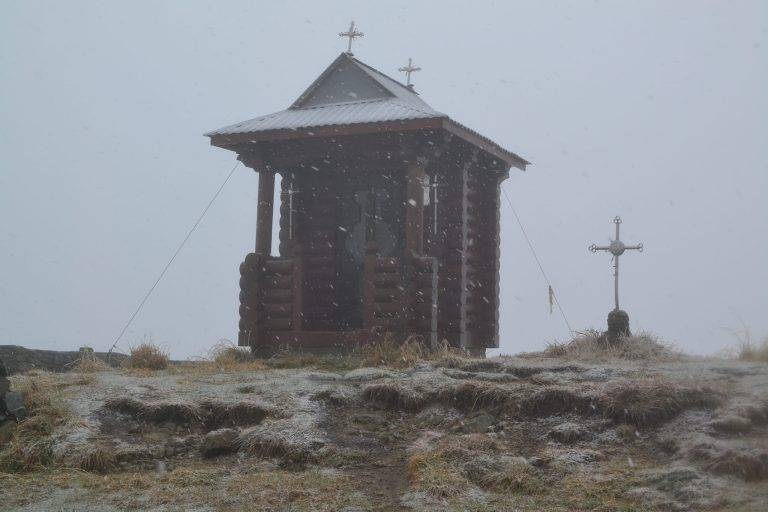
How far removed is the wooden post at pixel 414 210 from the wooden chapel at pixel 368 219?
16 millimetres

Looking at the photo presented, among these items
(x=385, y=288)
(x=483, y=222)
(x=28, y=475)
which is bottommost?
(x=28, y=475)

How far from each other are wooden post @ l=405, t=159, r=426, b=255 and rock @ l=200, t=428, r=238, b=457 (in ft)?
17.0

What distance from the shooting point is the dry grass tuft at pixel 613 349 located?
1003 centimetres

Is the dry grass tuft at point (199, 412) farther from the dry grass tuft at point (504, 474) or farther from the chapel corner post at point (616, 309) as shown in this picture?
the chapel corner post at point (616, 309)

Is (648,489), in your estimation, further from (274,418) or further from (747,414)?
(274,418)

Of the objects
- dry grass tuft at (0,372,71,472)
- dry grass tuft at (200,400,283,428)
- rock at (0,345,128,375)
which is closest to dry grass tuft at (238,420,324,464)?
dry grass tuft at (200,400,283,428)

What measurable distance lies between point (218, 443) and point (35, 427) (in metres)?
1.70

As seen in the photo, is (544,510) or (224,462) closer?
(544,510)

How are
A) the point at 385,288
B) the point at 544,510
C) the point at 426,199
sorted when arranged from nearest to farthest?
the point at 544,510, the point at 385,288, the point at 426,199

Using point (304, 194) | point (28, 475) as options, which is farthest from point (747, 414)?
point (304, 194)

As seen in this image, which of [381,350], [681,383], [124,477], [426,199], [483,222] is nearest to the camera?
[124,477]

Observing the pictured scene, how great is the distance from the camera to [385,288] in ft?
38.5

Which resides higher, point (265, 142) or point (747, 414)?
point (265, 142)

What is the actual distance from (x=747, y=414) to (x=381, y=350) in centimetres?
478
